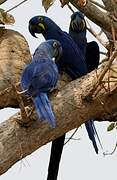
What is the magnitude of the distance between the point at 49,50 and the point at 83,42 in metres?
0.81

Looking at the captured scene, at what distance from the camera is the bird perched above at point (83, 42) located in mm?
3812

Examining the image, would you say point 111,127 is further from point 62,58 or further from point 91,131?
point 62,58

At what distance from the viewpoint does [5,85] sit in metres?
2.91

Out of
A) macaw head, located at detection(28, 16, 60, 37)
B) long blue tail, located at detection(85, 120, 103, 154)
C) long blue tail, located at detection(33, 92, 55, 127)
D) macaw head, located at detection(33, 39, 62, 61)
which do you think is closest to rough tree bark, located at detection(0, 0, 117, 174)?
long blue tail, located at detection(33, 92, 55, 127)

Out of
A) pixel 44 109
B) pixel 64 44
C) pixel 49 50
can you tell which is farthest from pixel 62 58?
pixel 44 109

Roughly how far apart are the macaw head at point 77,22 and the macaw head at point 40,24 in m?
0.20

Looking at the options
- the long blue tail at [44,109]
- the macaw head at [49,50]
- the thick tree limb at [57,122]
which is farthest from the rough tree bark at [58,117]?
the macaw head at [49,50]

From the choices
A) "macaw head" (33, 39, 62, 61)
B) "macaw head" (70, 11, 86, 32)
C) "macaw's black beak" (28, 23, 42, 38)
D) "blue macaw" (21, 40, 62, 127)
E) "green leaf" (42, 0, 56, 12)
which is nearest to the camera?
"green leaf" (42, 0, 56, 12)

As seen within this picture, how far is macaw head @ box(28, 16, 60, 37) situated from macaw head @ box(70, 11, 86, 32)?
0.65 feet

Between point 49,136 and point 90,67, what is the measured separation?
5.63 feet

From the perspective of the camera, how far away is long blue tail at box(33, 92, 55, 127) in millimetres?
2166

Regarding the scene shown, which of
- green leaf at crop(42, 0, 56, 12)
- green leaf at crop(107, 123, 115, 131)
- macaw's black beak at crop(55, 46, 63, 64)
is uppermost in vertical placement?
green leaf at crop(42, 0, 56, 12)

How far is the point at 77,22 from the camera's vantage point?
385 cm

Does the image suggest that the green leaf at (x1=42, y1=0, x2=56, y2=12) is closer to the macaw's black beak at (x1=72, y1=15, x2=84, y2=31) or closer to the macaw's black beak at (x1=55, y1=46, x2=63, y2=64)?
the macaw's black beak at (x1=55, y1=46, x2=63, y2=64)
